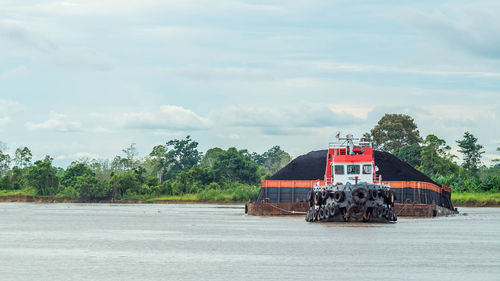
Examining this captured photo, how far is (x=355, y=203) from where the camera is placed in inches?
2584

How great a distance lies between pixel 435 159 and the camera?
190500mm

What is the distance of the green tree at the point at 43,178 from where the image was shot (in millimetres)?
191125

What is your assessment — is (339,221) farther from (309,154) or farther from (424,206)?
(309,154)

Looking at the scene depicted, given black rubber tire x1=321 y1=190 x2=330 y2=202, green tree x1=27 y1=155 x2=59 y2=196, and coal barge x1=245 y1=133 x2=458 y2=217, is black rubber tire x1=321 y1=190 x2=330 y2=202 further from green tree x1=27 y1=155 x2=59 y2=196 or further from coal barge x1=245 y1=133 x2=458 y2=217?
green tree x1=27 y1=155 x2=59 y2=196

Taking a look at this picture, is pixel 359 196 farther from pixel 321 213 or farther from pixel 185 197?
pixel 185 197

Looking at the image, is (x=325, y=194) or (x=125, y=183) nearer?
(x=325, y=194)

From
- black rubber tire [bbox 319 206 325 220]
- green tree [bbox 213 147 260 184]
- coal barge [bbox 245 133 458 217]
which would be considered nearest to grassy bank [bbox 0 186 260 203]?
green tree [bbox 213 147 260 184]

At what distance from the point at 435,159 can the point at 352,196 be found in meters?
130

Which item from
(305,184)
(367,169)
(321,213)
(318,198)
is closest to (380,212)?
(321,213)

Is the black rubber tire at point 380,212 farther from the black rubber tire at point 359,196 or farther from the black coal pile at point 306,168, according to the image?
the black coal pile at point 306,168

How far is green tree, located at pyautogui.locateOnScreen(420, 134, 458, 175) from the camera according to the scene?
190 meters

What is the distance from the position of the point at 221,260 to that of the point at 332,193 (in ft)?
107

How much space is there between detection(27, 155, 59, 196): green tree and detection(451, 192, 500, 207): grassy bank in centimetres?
→ 9796

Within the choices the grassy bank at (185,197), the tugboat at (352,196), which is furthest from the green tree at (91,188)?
the tugboat at (352,196)
